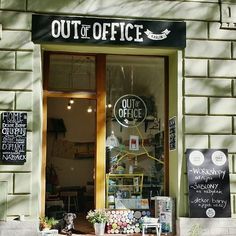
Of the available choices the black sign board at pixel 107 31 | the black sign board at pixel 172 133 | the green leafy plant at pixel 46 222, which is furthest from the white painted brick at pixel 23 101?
the black sign board at pixel 172 133

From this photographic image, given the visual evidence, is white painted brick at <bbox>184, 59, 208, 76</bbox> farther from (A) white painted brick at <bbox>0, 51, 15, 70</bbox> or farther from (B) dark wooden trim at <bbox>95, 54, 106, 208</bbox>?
(A) white painted brick at <bbox>0, 51, 15, 70</bbox>

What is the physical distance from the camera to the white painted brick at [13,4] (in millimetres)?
8758

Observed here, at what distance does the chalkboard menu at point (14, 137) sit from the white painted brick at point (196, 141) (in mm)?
3007

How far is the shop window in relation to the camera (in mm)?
9539

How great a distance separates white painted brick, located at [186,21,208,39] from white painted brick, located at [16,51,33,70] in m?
3.03

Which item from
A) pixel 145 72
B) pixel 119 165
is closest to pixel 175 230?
pixel 119 165

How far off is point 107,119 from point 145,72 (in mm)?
1259

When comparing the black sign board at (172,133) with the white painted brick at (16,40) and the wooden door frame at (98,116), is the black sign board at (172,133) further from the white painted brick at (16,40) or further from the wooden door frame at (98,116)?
the white painted brick at (16,40)

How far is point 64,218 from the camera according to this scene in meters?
9.09

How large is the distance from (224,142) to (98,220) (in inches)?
110

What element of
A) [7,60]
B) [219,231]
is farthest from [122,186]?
[7,60]

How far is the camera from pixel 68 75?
9516 millimetres

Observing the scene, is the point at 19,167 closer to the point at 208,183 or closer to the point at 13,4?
the point at 13,4

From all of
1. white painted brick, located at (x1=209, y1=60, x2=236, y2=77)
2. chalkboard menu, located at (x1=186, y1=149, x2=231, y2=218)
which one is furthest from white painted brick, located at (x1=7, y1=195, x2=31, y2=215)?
white painted brick, located at (x1=209, y1=60, x2=236, y2=77)
